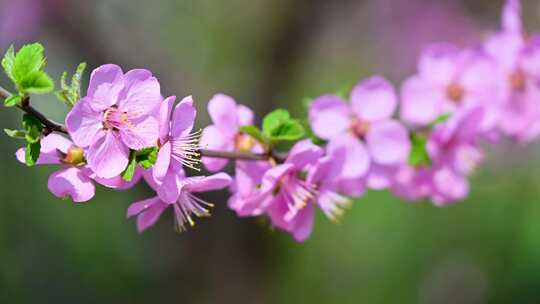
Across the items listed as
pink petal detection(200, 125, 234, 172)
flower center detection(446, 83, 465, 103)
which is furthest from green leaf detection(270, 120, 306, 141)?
flower center detection(446, 83, 465, 103)

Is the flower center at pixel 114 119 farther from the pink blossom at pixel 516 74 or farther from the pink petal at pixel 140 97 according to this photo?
the pink blossom at pixel 516 74

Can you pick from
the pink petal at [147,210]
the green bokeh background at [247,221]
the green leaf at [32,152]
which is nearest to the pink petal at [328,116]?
the pink petal at [147,210]

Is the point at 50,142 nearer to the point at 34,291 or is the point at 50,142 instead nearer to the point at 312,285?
the point at 34,291

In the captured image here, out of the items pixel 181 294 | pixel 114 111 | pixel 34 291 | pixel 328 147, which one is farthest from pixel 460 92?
pixel 34 291

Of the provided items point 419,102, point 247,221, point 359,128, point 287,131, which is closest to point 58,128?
point 287,131

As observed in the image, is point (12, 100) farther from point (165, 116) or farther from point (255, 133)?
point (255, 133)

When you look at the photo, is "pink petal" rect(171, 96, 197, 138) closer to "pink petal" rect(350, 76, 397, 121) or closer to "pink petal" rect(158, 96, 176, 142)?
"pink petal" rect(158, 96, 176, 142)
